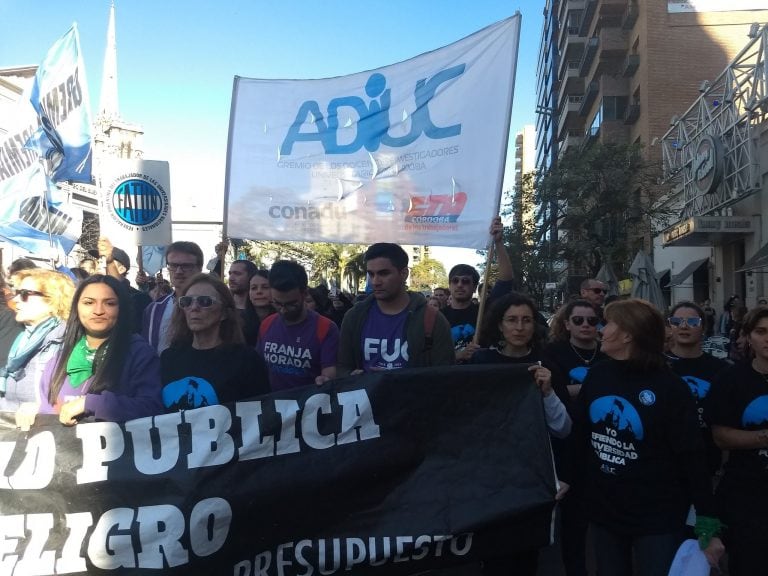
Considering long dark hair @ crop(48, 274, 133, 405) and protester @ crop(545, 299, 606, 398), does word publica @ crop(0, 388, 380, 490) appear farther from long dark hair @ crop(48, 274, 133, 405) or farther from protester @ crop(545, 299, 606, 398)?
protester @ crop(545, 299, 606, 398)

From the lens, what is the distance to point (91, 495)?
2936mm

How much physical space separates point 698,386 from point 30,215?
674 centimetres

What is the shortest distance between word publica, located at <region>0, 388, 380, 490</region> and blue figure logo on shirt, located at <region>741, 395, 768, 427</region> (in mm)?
1673

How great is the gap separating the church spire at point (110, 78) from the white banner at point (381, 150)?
57218mm

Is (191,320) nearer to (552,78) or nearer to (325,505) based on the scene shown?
(325,505)

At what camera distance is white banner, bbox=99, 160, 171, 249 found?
6.10 meters

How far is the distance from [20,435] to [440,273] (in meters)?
109

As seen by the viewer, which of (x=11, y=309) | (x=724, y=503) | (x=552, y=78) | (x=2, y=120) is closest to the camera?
(x=724, y=503)

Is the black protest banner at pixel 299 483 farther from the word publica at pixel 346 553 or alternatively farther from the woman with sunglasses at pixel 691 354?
the woman with sunglasses at pixel 691 354

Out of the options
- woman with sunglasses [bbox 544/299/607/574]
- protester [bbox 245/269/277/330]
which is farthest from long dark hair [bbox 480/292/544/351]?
protester [bbox 245/269/277/330]

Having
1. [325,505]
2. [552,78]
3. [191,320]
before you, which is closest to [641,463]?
[325,505]

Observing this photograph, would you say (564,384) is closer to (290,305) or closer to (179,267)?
(290,305)

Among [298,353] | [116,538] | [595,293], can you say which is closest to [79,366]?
[116,538]

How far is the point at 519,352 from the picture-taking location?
3662 millimetres
